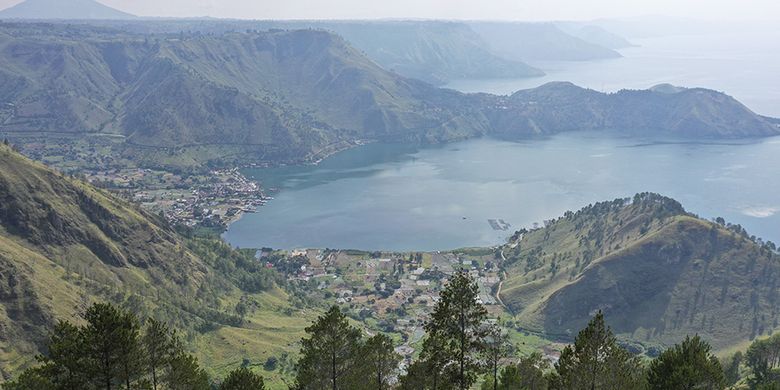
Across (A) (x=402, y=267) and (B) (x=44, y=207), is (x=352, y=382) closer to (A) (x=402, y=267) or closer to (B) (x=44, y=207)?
(B) (x=44, y=207)

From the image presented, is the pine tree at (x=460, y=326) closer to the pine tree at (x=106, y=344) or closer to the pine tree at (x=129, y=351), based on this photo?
the pine tree at (x=129, y=351)

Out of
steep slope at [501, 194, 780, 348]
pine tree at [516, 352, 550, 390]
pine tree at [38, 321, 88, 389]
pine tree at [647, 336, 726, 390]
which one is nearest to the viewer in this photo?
pine tree at [38, 321, 88, 389]

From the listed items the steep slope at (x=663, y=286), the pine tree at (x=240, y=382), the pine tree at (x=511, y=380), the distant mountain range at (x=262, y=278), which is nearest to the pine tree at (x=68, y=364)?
the pine tree at (x=240, y=382)

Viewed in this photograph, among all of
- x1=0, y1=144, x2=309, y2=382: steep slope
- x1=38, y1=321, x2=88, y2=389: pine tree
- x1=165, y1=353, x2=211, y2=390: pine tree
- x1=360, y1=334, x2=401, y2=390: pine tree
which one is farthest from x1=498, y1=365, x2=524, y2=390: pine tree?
x1=0, y1=144, x2=309, y2=382: steep slope

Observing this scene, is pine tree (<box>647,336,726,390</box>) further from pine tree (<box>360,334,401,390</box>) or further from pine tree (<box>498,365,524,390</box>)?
pine tree (<box>360,334,401,390</box>)

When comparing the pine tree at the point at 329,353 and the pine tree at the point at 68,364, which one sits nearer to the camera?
the pine tree at the point at 68,364

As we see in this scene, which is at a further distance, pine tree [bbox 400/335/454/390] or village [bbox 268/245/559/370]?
village [bbox 268/245/559/370]
